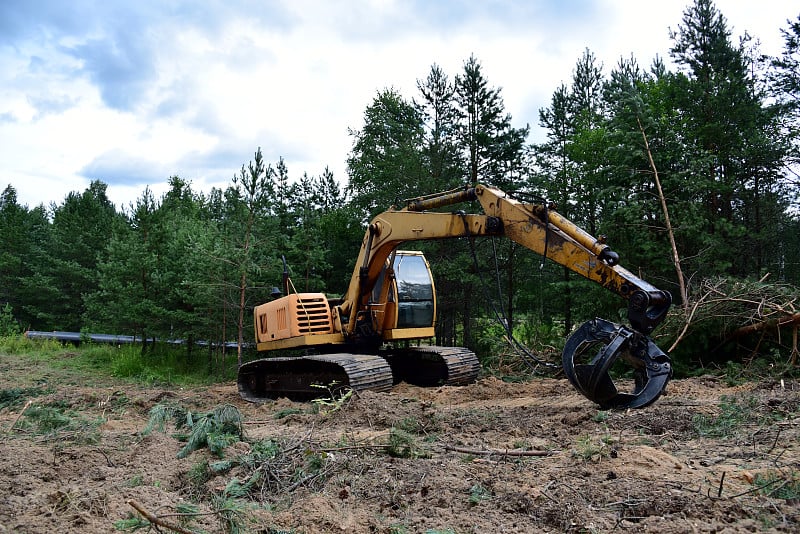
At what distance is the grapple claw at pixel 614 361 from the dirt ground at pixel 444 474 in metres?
0.21

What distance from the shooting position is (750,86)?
14.6 m

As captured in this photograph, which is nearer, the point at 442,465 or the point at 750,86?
the point at 442,465

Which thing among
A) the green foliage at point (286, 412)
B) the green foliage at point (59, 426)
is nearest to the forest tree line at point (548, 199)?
the green foliage at point (286, 412)

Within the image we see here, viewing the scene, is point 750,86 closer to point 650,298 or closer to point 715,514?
point 650,298

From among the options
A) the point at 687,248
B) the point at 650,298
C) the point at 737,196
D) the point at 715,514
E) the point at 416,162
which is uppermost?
the point at 416,162

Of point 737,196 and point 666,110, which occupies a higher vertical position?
point 666,110

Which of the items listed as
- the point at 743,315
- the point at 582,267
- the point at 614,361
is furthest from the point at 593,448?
the point at 743,315

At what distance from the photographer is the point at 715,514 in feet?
10.5

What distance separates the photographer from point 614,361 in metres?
6.06

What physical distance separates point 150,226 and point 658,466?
722 inches

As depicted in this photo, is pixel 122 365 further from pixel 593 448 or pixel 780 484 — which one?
pixel 780 484

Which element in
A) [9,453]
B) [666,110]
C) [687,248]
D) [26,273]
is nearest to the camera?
[9,453]

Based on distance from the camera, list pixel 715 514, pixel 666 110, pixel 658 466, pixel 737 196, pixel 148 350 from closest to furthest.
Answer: pixel 715 514
pixel 658 466
pixel 737 196
pixel 666 110
pixel 148 350

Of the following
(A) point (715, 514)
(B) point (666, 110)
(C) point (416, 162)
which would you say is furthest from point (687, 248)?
(A) point (715, 514)
